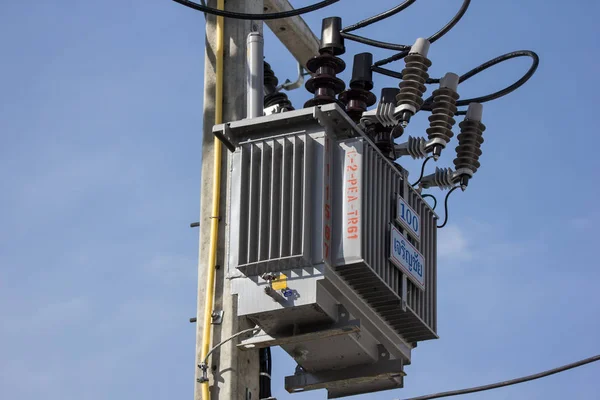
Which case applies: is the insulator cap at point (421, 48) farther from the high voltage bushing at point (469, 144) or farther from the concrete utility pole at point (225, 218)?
the concrete utility pole at point (225, 218)

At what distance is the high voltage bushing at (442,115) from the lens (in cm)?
919

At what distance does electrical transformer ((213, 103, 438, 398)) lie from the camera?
8.18 m

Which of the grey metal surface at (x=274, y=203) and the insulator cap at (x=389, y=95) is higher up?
the insulator cap at (x=389, y=95)

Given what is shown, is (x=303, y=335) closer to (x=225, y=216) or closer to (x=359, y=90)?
(x=225, y=216)

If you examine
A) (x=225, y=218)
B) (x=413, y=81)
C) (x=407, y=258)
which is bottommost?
(x=407, y=258)

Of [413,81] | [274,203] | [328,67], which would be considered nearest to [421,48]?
[413,81]

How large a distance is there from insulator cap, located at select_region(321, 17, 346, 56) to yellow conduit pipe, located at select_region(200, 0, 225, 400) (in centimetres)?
66

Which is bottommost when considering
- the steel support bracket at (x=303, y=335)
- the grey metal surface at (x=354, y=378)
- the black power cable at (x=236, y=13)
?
the grey metal surface at (x=354, y=378)

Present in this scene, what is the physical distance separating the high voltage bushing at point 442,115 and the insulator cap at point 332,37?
69cm

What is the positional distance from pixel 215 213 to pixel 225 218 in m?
0.07

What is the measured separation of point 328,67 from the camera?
362 inches

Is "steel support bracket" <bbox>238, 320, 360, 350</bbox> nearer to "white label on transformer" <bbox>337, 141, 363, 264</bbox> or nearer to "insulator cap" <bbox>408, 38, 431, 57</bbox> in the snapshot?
"white label on transformer" <bbox>337, 141, 363, 264</bbox>

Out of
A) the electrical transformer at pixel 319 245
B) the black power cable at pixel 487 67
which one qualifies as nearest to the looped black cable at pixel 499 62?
the black power cable at pixel 487 67

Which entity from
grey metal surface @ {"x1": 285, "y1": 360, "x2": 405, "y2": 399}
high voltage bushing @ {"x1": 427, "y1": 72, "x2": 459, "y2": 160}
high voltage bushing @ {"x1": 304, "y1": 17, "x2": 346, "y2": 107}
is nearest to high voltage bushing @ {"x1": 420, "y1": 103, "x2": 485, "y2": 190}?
high voltage bushing @ {"x1": 427, "y1": 72, "x2": 459, "y2": 160}
